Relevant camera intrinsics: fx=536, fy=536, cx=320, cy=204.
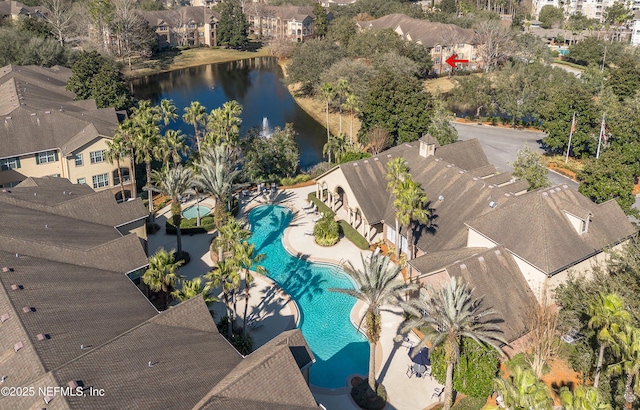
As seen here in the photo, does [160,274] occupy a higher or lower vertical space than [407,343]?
higher

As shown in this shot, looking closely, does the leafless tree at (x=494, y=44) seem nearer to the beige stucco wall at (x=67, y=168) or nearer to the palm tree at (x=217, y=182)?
the palm tree at (x=217, y=182)

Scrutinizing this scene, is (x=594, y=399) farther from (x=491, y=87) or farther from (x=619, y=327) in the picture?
(x=491, y=87)

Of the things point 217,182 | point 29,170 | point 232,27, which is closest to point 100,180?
point 29,170

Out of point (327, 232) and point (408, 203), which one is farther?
point (327, 232)

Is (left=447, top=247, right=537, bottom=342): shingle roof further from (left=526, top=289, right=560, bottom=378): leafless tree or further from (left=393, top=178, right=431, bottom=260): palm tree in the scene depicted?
(left=393, top=178, right=431, bottom=260): palm tree

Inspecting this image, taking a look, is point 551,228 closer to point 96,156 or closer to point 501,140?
point 501,140

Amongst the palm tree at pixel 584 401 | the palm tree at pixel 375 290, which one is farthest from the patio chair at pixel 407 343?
the palm tree at pixel 584 401
